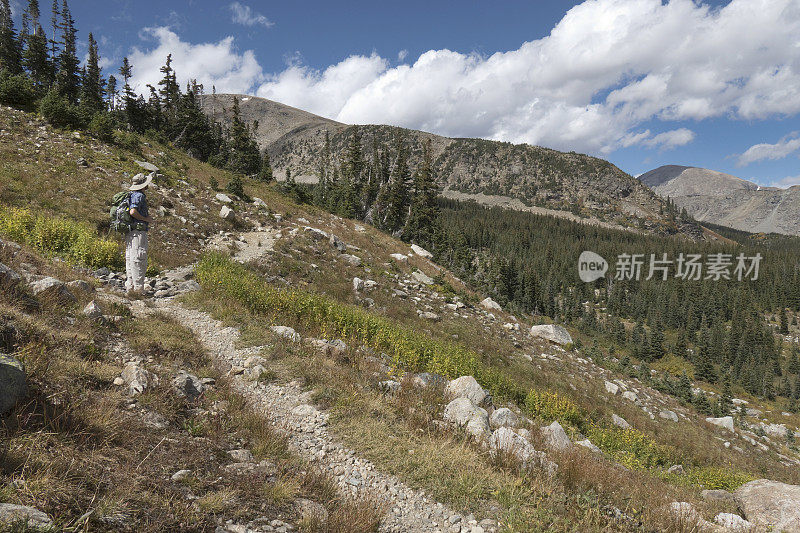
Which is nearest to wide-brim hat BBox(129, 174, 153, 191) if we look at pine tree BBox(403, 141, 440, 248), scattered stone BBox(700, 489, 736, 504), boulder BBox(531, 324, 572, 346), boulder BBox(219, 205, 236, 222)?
boulder BBox(219, 205, 236, 222)

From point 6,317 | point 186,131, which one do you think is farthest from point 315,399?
point 186,131

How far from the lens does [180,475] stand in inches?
145

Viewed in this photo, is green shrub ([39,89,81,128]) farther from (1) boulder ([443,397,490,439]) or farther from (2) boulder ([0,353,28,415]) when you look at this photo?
(1) boulder ([443,397,490,439])

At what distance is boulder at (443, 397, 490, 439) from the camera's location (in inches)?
254

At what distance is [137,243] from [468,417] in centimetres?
1101

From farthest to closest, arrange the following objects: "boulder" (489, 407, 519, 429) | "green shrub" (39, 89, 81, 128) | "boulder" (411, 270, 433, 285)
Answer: "boulder" (411, 270, 433, 285), "green shrub" (39, 89, 81, 128), "boulder" (489, 407, 519, 429)

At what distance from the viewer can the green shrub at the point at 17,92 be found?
77.0 ft

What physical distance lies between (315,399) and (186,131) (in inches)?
2391

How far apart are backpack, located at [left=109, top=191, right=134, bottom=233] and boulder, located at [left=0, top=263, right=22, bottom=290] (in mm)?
4573

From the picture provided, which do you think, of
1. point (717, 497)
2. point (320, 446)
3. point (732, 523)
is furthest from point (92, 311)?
point (717, 497)

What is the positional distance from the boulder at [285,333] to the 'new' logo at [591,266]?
170 metres

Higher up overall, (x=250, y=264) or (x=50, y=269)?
(x=50, y=269)

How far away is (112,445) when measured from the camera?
3.74 m

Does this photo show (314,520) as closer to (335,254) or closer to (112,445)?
(112,445)
